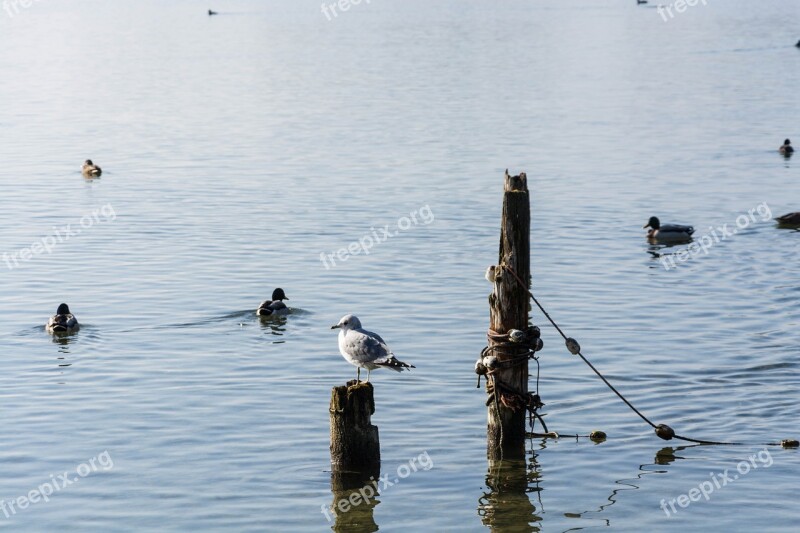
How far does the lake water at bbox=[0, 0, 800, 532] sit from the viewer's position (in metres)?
15.1

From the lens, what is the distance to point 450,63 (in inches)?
3056

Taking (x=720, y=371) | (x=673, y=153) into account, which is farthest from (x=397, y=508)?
(x=673, y=153)

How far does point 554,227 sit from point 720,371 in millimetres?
12668

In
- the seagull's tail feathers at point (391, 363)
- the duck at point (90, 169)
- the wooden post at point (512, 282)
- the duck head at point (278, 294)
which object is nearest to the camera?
the wooden post at point (512, 282)

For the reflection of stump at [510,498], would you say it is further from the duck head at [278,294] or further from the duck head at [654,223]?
the duck head at [654,223]

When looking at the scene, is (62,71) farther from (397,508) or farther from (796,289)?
(397,508)

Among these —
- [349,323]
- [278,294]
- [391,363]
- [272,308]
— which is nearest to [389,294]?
[278,294]

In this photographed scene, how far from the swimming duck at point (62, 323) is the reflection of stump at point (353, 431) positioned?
8.55 m

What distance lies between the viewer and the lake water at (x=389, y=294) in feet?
49.4

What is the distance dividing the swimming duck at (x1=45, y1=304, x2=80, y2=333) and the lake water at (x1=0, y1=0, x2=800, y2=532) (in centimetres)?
29

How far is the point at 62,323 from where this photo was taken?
71.5 feet

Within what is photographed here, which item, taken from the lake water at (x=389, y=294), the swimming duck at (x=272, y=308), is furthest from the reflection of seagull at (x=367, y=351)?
the swimming duck at (x=272, y=308)

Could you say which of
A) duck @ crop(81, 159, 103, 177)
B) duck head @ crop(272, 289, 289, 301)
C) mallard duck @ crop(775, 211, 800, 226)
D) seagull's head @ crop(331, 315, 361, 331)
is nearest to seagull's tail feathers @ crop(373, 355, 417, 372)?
seagull's head @ crop(331, 315, 361, 331)

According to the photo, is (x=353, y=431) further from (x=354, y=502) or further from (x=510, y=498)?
(x=510, y=498)
